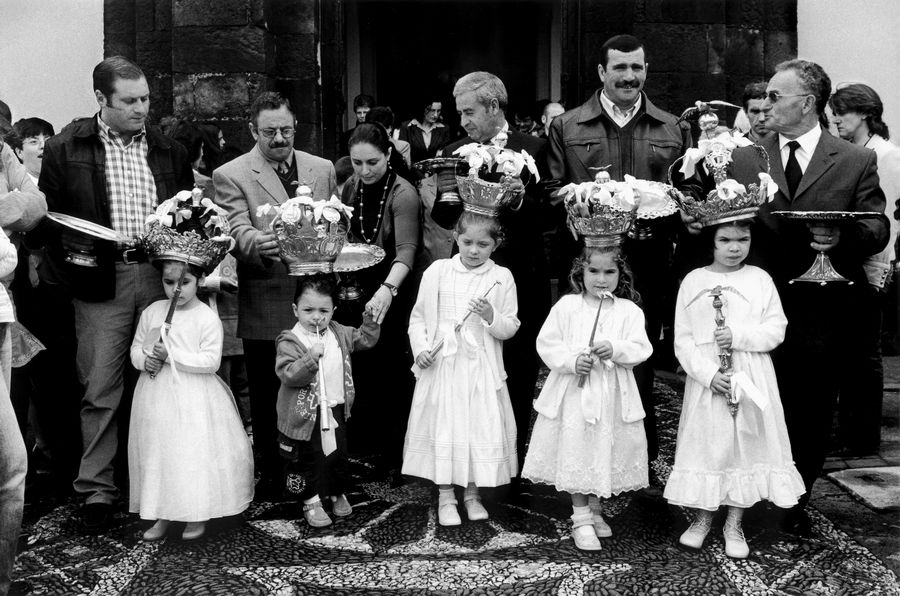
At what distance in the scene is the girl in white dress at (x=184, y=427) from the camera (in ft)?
14.7

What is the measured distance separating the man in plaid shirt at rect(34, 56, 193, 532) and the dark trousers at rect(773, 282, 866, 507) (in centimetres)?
319

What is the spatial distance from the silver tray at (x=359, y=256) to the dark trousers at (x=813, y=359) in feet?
6.69

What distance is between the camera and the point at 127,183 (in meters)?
4.92

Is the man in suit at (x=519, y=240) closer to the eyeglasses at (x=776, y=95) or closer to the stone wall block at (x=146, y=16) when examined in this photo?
the eyeglasses at (x=776, y=95)

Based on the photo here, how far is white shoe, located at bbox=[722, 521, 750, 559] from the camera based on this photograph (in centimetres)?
425

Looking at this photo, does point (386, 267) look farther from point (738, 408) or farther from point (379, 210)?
point (738, 408)

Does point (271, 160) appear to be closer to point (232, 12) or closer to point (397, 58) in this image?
point (232, 12)

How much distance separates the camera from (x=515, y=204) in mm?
4828

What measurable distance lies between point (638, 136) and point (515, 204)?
2.76ft

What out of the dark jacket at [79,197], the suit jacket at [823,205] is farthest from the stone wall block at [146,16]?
the suit jacket at [823,205]

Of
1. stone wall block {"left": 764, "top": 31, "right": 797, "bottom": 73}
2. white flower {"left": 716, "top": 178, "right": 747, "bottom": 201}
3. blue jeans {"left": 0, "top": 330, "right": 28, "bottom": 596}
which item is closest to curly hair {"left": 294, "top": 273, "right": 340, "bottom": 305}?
blue jeans {"left": 0, "top": 330, "right": 28, "bottom": 596}

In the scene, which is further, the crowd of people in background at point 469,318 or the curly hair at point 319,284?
the curly hair at point 319,284

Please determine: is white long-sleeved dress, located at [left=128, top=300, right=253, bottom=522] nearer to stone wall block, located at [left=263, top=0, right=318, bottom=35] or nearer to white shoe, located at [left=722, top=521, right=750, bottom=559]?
white shoe, located at [left=722, top=521, right=750, bottom=559]

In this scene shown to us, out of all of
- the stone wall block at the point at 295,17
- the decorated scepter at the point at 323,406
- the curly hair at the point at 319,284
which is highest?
the stone wall block at the point at 295,17
